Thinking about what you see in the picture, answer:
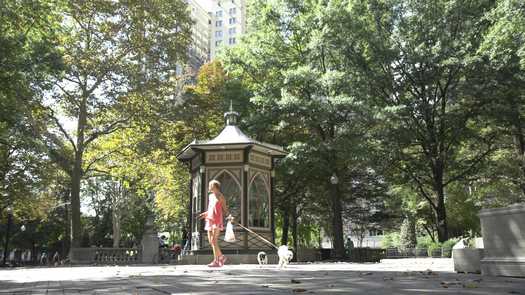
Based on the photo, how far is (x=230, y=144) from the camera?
62.7 feet

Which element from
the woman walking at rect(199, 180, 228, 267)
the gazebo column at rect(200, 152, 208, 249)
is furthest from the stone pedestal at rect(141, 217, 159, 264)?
the woman walking at rect(199, 180, 228, 267)

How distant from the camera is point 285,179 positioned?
28.2 m

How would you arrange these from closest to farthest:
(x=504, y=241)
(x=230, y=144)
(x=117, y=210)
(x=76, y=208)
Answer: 1. (x=504, y=241)
2. (x=230, y=144)
3. (x=76, y=208)
4. (x=117, y=210)

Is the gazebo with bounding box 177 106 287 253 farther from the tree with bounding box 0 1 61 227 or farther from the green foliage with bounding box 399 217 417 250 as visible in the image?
the green foliage with bounding box 399 217 417 250

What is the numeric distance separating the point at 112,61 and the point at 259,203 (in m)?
12.6

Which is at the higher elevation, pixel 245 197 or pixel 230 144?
pixel 230 144

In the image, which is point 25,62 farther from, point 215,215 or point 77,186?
point 77,186

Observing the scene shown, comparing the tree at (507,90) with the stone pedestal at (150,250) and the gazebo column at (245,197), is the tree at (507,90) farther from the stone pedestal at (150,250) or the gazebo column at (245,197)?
the stone pedestal at (150,250)

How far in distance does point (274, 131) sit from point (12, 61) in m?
16.7

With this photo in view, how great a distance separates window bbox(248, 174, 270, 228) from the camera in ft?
64.4

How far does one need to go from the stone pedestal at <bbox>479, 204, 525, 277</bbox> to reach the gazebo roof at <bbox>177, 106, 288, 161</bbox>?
11449 millimetres

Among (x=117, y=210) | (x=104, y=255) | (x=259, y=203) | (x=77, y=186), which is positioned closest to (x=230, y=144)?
(x=259, y=203)

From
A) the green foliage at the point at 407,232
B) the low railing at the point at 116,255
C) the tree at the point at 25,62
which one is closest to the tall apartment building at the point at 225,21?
the green foliage at the point at 407,232

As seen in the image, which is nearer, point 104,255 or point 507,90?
point 104,255
